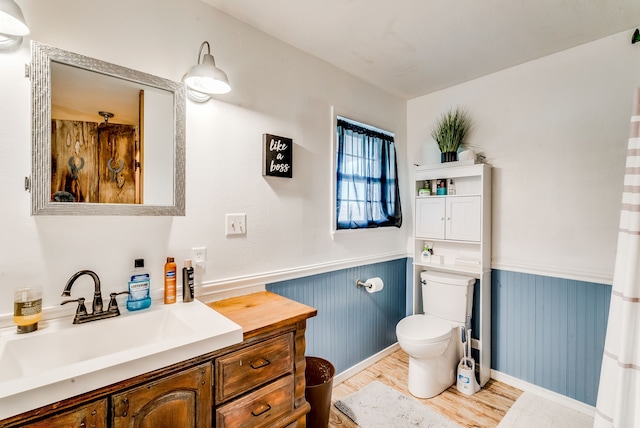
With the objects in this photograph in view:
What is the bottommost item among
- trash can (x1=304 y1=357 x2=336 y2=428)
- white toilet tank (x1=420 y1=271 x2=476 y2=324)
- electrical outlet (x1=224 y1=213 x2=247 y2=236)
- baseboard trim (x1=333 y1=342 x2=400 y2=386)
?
baseboard trim (x1=333 y1=342 x2=400 y2=386)

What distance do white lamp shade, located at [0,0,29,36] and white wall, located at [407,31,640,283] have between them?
9.20ft

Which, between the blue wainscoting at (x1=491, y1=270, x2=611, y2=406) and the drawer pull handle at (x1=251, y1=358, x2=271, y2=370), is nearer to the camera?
the drawer pull handle at (x1=251, y1=358, x2=271, y2=370)

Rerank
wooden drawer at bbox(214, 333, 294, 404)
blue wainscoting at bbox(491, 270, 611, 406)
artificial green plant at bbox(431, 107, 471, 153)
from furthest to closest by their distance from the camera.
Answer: artificial green plant at bbox(431, 107, 471, 153)
blue wainscoting at bbox(491, 270, 611, 406)
wooden drawer at bbox(214, 333, 294, 404)

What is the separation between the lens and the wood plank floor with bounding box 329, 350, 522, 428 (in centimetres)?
193

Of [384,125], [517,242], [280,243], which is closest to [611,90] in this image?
[517,242]

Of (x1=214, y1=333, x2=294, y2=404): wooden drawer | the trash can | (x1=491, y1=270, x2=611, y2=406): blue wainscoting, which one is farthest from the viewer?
(x1=491, y1=270, x2=611, y2=406): blue wainscoting

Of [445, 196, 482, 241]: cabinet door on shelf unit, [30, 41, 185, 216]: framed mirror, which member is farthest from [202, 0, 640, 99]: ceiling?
[445, 196, 482, 241]: cabinet door on shelf unit

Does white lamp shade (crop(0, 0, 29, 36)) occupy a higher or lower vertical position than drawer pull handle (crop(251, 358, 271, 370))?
higher

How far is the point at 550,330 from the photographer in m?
2.15

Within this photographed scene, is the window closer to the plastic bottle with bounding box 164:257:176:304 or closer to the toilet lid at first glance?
the toilet lid

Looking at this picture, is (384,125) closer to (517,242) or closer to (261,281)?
(517,242)

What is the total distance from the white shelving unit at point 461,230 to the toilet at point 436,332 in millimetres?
101

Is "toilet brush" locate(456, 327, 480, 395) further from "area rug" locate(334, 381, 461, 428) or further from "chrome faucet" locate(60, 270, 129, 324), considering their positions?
"chrome faucet" locate(60, 270, 129, 324)

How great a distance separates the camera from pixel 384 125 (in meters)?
2.74
